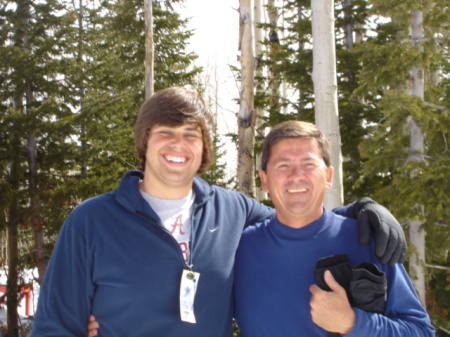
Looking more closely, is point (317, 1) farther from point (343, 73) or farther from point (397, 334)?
point (397, 334)

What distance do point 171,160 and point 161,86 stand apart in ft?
36.3

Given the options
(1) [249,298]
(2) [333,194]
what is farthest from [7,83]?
(1) [249,298]

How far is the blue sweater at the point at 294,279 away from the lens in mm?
1993

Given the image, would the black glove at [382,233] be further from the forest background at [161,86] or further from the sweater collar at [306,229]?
the forest background at [161,86]

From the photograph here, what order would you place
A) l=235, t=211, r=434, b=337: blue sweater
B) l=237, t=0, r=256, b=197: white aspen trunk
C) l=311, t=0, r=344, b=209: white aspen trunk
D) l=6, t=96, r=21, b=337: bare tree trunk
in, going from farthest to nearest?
l=6, t=96, r=21, b=337: bare tree trunk → l=237, t=0, r=256, b=197: white aspen trunk → l=311, t=0, r=344, b=209: white aspen trunk → l=235, t=211, r=434, b=337: blue sweater

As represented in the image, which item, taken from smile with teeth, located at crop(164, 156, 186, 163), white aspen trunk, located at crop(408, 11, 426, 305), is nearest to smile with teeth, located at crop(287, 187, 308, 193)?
smile with teeth, located at crop(164, 156, 186, 163)

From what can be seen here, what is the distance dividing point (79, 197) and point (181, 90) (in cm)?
985

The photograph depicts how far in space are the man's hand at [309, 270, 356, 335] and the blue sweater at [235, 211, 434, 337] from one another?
159 mm

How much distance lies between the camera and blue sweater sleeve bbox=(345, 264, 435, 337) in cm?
187

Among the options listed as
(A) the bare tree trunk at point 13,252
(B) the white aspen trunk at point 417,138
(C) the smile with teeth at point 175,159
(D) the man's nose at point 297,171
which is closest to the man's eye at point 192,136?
(C) the smile with teeth at point 175,159

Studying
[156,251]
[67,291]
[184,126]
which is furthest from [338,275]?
[67,291]

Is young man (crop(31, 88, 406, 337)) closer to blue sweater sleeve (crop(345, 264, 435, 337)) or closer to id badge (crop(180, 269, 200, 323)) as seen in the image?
id badge (crop(180, 269, 200, 323))

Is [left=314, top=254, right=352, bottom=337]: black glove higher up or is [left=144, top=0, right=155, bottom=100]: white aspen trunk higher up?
[left=144, top=0, right=155, bottom=100]: white aspen trunk

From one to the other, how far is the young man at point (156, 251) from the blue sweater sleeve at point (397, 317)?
0.11m
